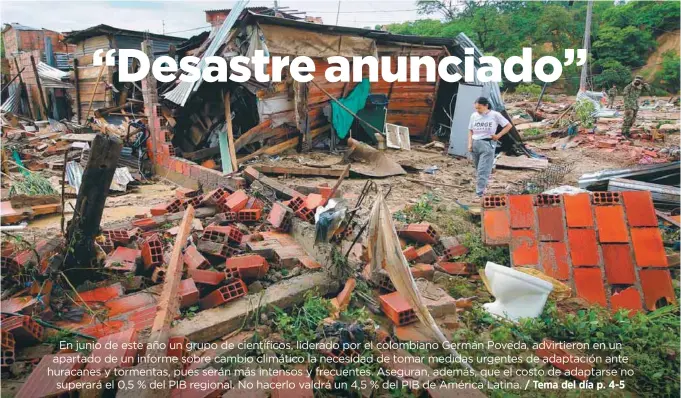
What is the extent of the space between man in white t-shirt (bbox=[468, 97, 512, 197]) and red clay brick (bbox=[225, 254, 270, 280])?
165 inches

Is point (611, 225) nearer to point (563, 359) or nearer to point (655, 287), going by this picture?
point (655, 287)

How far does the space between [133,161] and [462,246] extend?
6984 mm

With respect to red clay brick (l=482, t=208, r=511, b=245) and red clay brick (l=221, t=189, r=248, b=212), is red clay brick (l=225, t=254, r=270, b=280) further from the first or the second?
red clay brick (l=482, t=208, r=511, b=245)

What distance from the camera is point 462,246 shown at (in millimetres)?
4840

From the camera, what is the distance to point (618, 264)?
4176mm

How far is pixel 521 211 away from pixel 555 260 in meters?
0.62

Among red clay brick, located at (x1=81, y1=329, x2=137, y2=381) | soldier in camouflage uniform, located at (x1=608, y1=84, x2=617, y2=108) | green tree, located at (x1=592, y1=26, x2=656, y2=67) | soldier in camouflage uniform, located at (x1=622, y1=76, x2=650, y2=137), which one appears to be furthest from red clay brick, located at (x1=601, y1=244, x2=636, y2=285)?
green tree, located at (x1=592, y1=26, x2=656, y2=67)

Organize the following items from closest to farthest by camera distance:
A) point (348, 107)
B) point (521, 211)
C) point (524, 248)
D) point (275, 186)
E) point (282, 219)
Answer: point (524, 248) → point (521, 211) → point (282, 219) → point (275, 186) → point (348, 107)

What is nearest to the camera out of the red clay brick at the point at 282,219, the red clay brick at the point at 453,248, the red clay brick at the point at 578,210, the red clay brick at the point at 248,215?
the red clay brick at the point at 578,210

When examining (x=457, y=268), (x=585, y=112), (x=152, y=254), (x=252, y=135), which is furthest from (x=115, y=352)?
(x=585, y=112)

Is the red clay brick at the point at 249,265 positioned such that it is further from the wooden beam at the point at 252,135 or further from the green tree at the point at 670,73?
the green tree at the point at 670,73

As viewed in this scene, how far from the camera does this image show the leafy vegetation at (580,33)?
105ft

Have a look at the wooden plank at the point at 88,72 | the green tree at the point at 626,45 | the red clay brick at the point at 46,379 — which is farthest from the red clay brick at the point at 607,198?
the green tree at the point at 626,45

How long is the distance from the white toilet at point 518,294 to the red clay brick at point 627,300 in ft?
2.77
